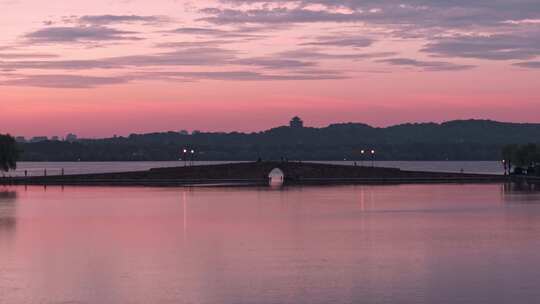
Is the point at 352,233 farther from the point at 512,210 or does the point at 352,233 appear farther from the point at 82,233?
the point at 512,210

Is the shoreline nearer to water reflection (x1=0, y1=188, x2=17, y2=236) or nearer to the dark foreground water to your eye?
water reflection (x1=0, y1=188, x2=17, y2=236)

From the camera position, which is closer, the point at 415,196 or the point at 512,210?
the point at 512,210

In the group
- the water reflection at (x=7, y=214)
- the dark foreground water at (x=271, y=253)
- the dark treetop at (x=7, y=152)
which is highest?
the dark treetop at (x=7, y=152)

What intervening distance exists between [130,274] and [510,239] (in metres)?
15.4

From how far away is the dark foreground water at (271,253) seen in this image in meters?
24.3

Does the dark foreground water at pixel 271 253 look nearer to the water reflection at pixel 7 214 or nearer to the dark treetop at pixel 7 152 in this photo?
the water reflection at pixel 7 214

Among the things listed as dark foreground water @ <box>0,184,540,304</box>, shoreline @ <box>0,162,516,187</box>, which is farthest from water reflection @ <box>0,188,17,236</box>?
shoreline @ <box>0,162,516,187</box>

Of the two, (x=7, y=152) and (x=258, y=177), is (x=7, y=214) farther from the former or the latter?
(x=7, y=152)

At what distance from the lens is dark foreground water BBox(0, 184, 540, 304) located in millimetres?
24297

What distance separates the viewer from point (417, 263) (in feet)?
96.7

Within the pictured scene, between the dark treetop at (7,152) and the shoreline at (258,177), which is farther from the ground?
the dark treetop at (7,152)

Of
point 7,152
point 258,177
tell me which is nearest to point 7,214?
point 258,177

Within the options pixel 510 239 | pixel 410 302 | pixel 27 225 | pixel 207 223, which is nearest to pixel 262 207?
pixel 207 223

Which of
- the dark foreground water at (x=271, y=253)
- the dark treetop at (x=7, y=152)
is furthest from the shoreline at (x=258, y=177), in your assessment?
the dark foreground water at (x=271, y=253)
